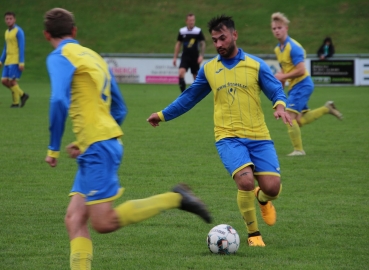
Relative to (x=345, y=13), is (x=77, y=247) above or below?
below

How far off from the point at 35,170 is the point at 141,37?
30.7m

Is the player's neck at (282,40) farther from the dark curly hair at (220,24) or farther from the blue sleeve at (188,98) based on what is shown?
the dark curly hair at (220,24)

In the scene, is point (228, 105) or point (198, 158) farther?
point (198, 158)

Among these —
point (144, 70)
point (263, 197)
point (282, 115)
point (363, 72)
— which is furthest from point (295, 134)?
point (144, 70)

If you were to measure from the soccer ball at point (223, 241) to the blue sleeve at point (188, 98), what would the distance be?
1154mm

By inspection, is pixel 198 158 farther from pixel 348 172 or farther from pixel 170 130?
pixel 170 130

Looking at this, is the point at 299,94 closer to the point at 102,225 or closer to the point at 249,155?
the point at 249,155

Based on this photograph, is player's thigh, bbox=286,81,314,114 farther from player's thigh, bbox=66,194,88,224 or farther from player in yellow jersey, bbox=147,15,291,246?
player's thigh, bbox=66,194,88,224

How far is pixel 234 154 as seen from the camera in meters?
5.64

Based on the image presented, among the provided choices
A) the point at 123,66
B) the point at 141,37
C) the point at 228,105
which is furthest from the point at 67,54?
the point at 141,37

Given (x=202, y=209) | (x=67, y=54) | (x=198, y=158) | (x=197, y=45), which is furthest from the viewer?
(x=197, y=45)

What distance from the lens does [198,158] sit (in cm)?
1015

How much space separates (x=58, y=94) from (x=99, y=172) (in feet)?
1.74

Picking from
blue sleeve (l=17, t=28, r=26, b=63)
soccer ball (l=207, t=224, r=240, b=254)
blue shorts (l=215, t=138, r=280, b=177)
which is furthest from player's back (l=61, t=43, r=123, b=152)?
blue sleeve (l=17, t=28, r=26, b=63)
